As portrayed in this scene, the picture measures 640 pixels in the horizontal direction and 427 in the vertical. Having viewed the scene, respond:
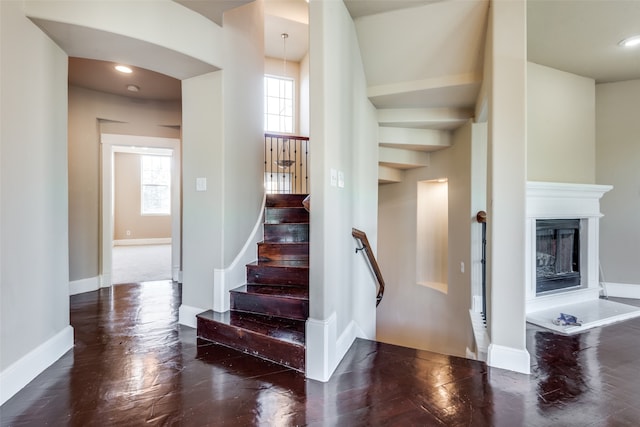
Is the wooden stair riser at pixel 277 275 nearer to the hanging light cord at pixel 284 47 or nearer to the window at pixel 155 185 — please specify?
the hanging light cord at pixel 284 47

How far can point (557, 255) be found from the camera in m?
4.09

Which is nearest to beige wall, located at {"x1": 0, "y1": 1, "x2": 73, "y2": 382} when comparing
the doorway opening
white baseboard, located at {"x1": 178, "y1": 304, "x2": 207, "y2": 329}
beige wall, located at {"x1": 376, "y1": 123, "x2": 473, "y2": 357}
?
white baseboard, located at {"x1": 178, "y1": 304, "x2": 207, "y2": 329}

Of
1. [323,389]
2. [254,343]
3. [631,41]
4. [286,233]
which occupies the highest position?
[631,41]

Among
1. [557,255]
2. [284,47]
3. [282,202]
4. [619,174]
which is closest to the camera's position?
[282,202]

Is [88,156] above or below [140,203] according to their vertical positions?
above

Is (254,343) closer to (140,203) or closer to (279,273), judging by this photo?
(279,273)

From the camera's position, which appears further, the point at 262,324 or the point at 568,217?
the point at 568,217

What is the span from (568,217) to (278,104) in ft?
18.0

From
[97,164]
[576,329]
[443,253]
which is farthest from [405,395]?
[97,164]

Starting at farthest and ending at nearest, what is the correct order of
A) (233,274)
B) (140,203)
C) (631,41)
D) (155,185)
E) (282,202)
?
(155,185) < (140,203) < (282,202) < (631,41) < (233,274)

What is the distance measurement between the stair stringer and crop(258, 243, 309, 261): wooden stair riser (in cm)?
10

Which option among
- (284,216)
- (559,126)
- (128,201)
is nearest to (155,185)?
(128,201)

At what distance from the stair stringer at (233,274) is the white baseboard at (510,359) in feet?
7.38

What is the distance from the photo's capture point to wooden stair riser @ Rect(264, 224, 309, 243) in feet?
11.5
